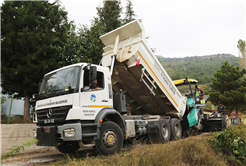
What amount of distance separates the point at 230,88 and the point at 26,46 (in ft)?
58.8

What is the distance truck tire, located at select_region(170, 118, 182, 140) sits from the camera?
26.3ft

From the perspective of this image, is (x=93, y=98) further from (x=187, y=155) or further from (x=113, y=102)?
(x=187, y=155)

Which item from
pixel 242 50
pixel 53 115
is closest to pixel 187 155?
pixel 53 115

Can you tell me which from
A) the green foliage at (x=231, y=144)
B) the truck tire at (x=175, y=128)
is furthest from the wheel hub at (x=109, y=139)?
the truck tire at (x=175, y=128)

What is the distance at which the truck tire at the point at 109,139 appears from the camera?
522 cm

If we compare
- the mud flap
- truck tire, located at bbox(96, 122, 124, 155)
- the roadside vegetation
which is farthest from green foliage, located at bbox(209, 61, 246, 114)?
the mud flap

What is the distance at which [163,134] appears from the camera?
7602 mm

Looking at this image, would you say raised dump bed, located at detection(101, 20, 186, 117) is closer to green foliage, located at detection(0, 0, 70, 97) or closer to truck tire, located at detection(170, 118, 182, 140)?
truck tire, located at detection(170, 118, 182, 140)

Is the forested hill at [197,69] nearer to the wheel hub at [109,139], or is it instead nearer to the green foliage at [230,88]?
the green foliage at [230,88]

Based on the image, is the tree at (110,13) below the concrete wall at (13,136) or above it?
above

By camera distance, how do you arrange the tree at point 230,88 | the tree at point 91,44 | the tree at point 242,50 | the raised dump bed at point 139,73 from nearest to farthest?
the raised dump bed at point 139,73 < the tree at point 91,44 < the tree at point 230,88 < the tree at point 242,50

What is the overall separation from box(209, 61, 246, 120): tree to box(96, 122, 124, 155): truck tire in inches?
604

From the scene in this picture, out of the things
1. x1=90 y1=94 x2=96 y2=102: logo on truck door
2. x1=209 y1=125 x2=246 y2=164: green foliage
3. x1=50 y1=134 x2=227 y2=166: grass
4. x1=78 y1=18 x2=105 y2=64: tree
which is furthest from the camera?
x1=78 y1=18 x2=105 y2=64: tree

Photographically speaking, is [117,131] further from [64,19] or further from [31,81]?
[64,19]
